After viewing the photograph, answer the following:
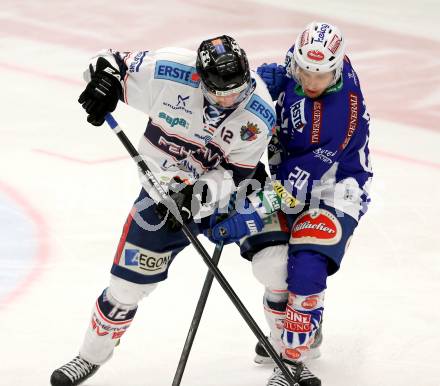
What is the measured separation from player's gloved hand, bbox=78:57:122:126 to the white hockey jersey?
0.06 metres

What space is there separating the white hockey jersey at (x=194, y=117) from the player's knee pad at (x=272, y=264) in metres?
0.25

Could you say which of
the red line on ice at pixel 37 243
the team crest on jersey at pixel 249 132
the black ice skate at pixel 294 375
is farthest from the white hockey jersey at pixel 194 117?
the red line on ice at pixel 37 243

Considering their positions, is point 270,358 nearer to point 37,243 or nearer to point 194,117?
point 194,117

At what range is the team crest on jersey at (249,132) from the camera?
3.50 m

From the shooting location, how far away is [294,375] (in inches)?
149

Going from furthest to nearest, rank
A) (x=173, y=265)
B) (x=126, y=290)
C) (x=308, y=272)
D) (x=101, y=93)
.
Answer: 1. (x=173, y=265)
2. (x=126, y=290)
3. (x=308, y=272)
4. (x=101, y=93)

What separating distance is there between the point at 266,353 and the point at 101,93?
1255 mm

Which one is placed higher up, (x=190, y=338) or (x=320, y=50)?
(x=320, y=50)

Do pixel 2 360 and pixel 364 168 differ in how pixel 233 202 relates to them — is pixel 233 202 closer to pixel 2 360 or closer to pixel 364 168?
pixel 364 168

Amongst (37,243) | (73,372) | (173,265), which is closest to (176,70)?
(73,372)

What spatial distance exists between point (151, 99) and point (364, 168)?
2.67ft

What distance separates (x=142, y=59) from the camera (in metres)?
3.56

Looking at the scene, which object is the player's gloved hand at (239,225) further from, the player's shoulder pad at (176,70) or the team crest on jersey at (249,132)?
the player's shoulder pad at (176,70)

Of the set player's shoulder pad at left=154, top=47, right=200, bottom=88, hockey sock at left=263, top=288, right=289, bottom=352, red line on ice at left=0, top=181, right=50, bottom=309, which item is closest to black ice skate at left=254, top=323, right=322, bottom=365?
hockey sock at left=263, top=288, right=289, bottom=352
